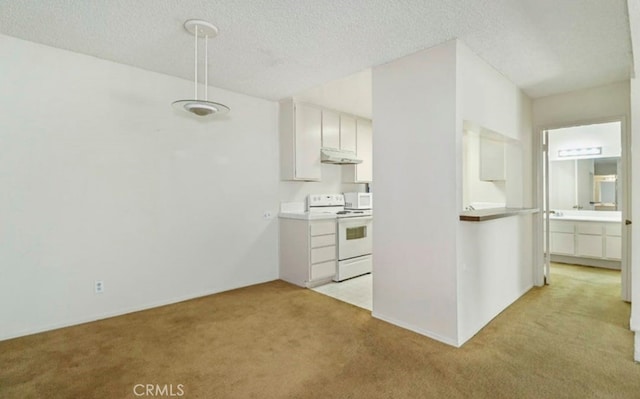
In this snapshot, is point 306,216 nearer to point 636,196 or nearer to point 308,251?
point 308,251

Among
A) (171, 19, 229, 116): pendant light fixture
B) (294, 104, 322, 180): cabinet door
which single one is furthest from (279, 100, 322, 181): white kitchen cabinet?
(171, 19, 229, 116): pendant light fixture

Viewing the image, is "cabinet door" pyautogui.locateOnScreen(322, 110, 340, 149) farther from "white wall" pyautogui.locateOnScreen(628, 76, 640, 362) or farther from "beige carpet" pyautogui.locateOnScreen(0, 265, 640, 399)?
"white wall" pyautogui.locateOnScreen(628, 76, 640, 362)

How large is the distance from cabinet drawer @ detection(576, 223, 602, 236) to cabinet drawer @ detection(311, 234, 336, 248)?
162 inches

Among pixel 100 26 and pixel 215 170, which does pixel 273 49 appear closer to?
pixel 100 26

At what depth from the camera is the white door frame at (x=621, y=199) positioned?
3469mm

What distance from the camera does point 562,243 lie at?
5.19 meters

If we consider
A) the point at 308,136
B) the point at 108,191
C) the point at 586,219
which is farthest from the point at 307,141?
the point at 586,219

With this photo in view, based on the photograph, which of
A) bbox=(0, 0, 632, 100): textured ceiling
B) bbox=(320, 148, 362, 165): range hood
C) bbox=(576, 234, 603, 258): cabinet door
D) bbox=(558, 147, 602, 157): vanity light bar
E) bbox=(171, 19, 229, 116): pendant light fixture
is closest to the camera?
bbox=(0, 0, 632, 100): textured ceiling

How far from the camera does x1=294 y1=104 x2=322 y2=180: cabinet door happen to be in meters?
4.29

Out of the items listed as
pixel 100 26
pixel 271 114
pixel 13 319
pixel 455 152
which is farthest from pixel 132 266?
pixel 455 152

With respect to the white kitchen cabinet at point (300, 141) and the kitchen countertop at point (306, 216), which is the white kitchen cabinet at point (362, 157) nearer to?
the white kitchen cabinet at point (300, 141)

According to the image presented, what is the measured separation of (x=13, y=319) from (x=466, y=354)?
3745 mm

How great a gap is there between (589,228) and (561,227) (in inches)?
14.4

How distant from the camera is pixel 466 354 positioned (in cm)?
231
